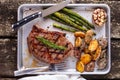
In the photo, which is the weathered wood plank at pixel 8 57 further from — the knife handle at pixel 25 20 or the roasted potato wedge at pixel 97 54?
the roasted potato wedge at pixel 97 54

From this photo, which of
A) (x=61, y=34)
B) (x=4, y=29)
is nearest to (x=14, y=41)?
(x=4, y=29)

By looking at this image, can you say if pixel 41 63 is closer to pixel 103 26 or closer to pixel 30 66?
pixel 30 66

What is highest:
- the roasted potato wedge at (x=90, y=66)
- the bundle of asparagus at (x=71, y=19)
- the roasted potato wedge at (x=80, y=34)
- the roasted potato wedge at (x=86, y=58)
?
the bundle of asparagus at (x=71, y=19)

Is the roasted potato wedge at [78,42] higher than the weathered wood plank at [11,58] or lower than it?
higher

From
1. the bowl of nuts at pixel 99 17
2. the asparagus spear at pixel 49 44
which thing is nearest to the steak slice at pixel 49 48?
the asparagus spear at pixel 49 44

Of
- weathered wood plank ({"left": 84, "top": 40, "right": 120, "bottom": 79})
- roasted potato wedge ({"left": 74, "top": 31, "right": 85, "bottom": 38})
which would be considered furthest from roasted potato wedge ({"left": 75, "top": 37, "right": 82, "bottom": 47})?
weathered wood plank ({"left": 84, "top": 40, "right": 120, "bottom": 79})

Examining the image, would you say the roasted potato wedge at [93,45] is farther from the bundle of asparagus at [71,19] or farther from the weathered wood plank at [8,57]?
the weathered wood plank at [8,57]

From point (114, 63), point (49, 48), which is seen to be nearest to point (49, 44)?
point (49, 48)
